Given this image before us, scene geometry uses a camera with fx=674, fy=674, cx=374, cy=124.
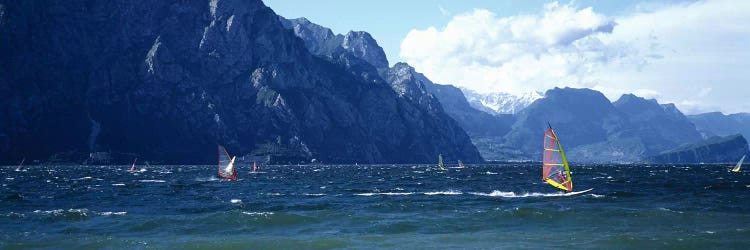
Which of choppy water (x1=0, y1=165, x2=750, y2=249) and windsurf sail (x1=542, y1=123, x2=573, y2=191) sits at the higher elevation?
windsurf sail (x1=542, y1=123, x2=573, y2=191)

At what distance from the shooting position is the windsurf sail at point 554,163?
70.9m

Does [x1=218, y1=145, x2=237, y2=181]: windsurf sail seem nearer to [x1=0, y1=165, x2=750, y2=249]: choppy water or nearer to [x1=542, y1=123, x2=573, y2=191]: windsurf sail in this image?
[x1=0, y1=165, x2=750, y2=249]: choppy water

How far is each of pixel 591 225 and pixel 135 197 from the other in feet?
174

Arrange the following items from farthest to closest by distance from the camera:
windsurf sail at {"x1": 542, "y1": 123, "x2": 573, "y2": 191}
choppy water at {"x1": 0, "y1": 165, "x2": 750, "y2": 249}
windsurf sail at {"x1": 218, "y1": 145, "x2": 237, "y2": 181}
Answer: windsurf sail at {"x1": 218, "y1": 145, "x2": 237, "y2": 181}, windsurf sail at {"x1": 542, "y1": 123, "x2": 573, "y2": 191}, choppy water at {"x1": 0, "y1": 165, "x2": 750, "y2": 249}

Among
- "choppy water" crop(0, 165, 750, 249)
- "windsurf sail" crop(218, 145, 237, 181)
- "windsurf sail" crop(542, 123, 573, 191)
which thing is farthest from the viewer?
"windsurf sail" crop(218, 145, 237, 181)

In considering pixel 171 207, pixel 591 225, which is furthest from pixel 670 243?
pixel 171 207

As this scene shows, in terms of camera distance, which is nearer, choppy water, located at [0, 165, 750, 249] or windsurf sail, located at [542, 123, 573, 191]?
choppy water, located at [0, 165, 750, 249]

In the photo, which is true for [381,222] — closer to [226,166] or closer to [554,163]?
[554,163]

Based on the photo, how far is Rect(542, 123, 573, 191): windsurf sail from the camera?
70.9m

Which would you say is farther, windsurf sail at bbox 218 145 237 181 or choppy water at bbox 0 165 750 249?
windsurf sail at bbox 218 145 237 181

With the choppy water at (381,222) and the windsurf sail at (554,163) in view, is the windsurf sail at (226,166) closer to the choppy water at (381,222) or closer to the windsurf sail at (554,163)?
the choppy water at (381,222)

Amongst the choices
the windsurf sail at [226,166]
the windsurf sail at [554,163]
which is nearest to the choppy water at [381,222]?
the windsurf sail at [554,163]

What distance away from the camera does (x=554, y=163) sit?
2913 inches

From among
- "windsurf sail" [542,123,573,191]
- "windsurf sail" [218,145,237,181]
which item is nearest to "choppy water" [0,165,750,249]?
"windsurf sail" [542,123,573,191]
